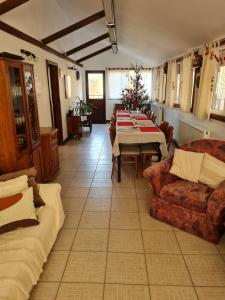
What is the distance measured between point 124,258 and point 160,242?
43cm

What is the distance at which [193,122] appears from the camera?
4.47 m

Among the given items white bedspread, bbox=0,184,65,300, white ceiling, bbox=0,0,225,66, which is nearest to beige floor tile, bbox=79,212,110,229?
white bedspread, bbox=0,184,65,300

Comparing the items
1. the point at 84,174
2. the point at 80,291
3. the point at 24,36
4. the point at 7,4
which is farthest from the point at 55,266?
the point at 24,36

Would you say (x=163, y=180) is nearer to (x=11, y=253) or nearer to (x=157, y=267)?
(x=157, y=267)

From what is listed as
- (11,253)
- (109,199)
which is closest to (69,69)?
(109,199)

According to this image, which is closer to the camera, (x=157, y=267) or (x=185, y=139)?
(x=157, y=267)

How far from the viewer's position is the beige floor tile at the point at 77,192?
3096 mm

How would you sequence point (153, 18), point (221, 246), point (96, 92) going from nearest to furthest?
point (221, 246), point (153, 18), point (96, 92)

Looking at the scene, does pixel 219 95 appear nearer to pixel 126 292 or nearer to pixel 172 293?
pixel 172 293

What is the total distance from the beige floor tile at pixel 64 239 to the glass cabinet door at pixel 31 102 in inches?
49.8

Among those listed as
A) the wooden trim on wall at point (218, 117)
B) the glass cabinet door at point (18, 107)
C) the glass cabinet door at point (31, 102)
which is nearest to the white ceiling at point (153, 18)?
the glass cabinet door at point (31, 102)

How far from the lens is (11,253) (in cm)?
154

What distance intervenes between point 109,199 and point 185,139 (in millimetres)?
2472

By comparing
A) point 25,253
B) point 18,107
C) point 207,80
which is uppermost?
point 207,80
